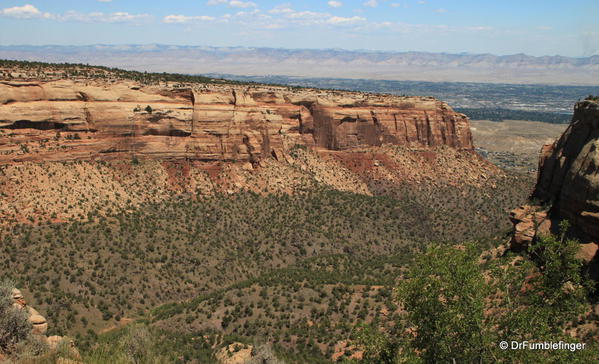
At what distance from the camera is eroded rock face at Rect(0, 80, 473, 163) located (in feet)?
152

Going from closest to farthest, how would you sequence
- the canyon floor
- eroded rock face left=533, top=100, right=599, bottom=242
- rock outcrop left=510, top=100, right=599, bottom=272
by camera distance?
rock outcrop left=510, top=100, right=599, bottom=272 < eroded rock face left=533, top=100, right=599, bottom=242 < the canyon floor

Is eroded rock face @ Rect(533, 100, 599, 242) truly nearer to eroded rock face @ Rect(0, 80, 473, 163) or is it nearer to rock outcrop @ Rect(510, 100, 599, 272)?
rock outcrop @ Rect(510, 100, 599, 272)

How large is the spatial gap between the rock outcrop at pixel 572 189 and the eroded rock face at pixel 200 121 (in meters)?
33.8

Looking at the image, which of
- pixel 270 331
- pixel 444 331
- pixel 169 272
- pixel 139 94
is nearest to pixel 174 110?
pixel 139 94

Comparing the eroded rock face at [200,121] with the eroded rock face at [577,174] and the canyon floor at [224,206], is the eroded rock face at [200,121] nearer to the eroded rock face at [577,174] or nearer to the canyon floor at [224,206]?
the canyon floor at [224,206]

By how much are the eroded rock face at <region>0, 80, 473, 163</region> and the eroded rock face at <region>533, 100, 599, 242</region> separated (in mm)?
34113

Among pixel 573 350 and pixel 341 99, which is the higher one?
pixel 341 99

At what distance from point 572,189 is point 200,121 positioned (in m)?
39.3

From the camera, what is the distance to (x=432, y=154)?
73062mm

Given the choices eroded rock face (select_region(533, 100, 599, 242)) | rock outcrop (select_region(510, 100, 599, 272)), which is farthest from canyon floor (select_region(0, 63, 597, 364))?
eroded rock face (select_region(533, 100, 599, 242))

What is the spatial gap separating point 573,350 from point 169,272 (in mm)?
31696

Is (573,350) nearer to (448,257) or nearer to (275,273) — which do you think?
(448,257)

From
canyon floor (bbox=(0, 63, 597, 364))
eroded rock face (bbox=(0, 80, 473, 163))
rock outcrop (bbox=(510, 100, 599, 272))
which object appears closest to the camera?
rock outcrop (bbox=(510, 100, 599, 272))

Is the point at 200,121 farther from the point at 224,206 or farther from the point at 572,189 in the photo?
the point at 572,189
